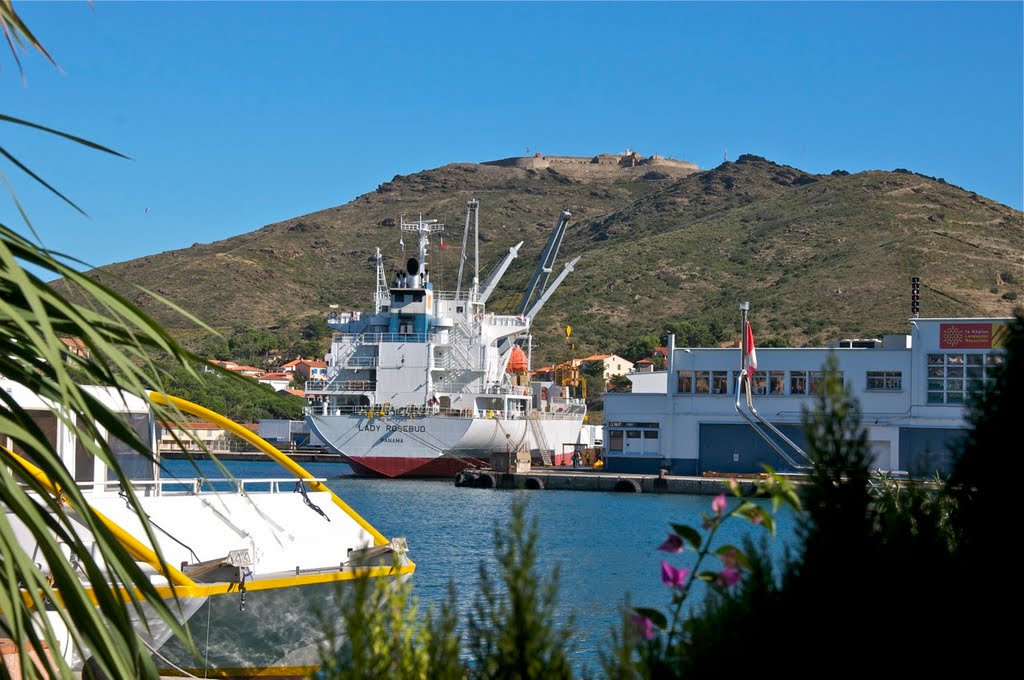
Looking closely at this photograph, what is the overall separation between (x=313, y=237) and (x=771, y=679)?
576 ft

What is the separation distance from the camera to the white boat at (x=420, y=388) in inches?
2339

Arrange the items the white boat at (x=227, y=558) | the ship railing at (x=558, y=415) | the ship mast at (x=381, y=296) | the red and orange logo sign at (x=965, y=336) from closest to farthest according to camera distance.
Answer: the white boat at (x=227, y=558) < the red and orange logo sign at (x=965, y=336) < the ship mast at (x=381, y=296) < the ship railing at (x=558, y=415)

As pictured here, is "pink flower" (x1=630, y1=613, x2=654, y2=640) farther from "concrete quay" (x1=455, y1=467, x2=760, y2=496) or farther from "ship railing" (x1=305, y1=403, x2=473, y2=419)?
"ship railing" (x1=305, y1=403, x2=473, y2=419)

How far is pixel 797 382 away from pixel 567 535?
19.1 meters

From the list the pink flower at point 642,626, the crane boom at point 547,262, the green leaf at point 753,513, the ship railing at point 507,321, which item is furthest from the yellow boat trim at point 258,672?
the crane boom at point 547,262

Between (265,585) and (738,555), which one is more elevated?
(738,555)

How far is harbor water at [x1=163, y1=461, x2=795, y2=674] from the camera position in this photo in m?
21.2

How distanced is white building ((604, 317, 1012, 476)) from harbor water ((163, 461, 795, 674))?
4002 millimetres

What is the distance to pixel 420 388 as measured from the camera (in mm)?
60656

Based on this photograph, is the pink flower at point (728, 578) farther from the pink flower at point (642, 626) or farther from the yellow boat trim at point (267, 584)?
the yellow boat trim at point (267, 584)

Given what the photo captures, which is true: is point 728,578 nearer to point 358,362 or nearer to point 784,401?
point 784,401

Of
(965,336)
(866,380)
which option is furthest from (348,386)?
(965,336)

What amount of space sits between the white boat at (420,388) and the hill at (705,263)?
34.7m

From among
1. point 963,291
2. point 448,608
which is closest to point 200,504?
point 448,608
